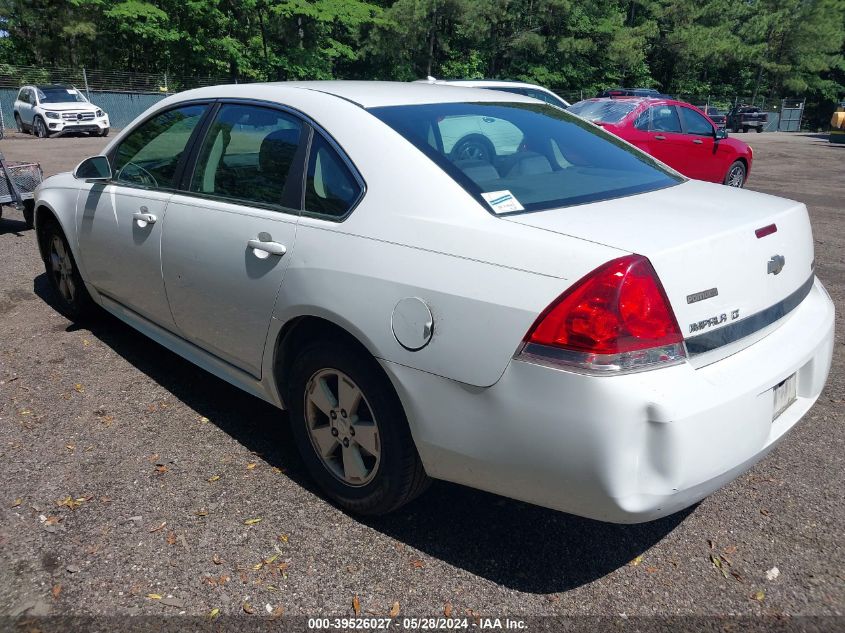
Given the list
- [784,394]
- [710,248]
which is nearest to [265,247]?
[710,248]

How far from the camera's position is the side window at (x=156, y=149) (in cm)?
365

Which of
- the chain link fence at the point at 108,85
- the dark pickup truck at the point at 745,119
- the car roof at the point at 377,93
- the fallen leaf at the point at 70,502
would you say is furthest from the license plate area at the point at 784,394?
the dark pickup truck at the point at 745,119

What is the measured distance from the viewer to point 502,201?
247 centimetres

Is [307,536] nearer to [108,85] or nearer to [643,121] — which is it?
[643,121]

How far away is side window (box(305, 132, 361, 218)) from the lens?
8.89 feet

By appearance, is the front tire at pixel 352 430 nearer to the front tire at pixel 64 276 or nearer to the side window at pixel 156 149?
the side window at pixel 156 149

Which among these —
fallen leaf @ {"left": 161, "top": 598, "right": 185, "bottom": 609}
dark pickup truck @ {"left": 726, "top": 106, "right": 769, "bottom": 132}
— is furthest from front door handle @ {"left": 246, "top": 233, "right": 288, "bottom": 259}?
dark pickup truck @ {"left": 726, "top": 106, "right": 769, "bottom": 132}

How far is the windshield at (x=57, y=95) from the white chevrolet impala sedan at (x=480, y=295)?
24340 mm

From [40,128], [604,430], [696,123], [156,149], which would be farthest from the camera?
[40,128]

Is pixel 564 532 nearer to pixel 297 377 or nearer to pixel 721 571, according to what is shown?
pixel 721 571

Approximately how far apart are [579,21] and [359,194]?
50.7 meters

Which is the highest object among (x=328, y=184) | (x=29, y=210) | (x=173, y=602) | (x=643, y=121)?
(x=643, y=121)

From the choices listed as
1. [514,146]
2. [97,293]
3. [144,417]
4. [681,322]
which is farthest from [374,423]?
[97,293]

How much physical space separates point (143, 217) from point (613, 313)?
8.64 ft
